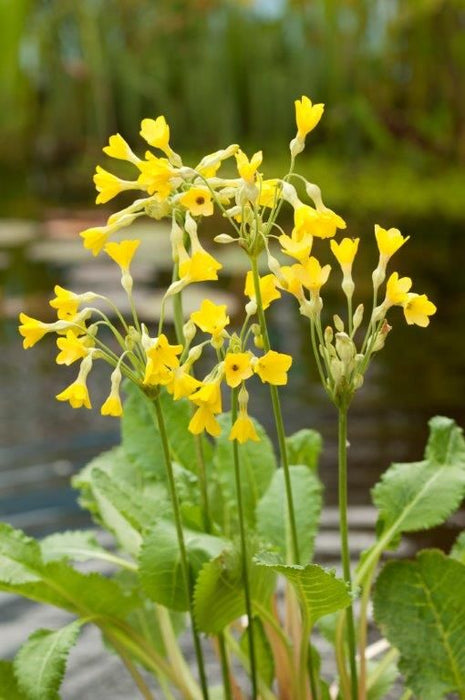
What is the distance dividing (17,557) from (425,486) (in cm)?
35

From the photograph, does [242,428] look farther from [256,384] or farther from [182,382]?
[256,384]

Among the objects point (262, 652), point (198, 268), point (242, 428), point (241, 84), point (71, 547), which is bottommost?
point (262, 652)

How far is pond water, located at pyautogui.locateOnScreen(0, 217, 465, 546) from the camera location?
6.29ft

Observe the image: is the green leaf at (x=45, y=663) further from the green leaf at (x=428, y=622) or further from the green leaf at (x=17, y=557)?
the green leaf at (x=428, y=622)

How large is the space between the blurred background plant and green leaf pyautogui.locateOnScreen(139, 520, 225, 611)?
4.00 m

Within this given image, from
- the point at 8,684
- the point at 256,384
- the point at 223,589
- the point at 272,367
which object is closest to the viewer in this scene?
the point at 272,367

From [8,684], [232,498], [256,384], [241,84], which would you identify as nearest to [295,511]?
[232,498]

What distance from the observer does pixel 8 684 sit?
39.9 inches

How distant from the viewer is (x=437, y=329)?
9.86 feet

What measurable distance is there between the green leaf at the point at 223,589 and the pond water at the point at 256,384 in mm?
703

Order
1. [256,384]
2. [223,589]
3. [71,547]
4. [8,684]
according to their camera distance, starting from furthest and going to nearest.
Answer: [256,384]
[71,547]
[8,684]
[223,589]

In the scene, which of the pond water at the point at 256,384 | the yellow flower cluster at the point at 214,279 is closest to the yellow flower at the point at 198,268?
the yellow flower cluster at the point at 214,279

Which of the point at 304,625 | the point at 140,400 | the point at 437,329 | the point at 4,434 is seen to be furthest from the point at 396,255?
the point at 304,625

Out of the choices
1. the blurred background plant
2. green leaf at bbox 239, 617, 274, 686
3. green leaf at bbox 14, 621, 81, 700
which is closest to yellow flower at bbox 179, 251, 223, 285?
green leaf at bbox 14, 621, 81, 700
